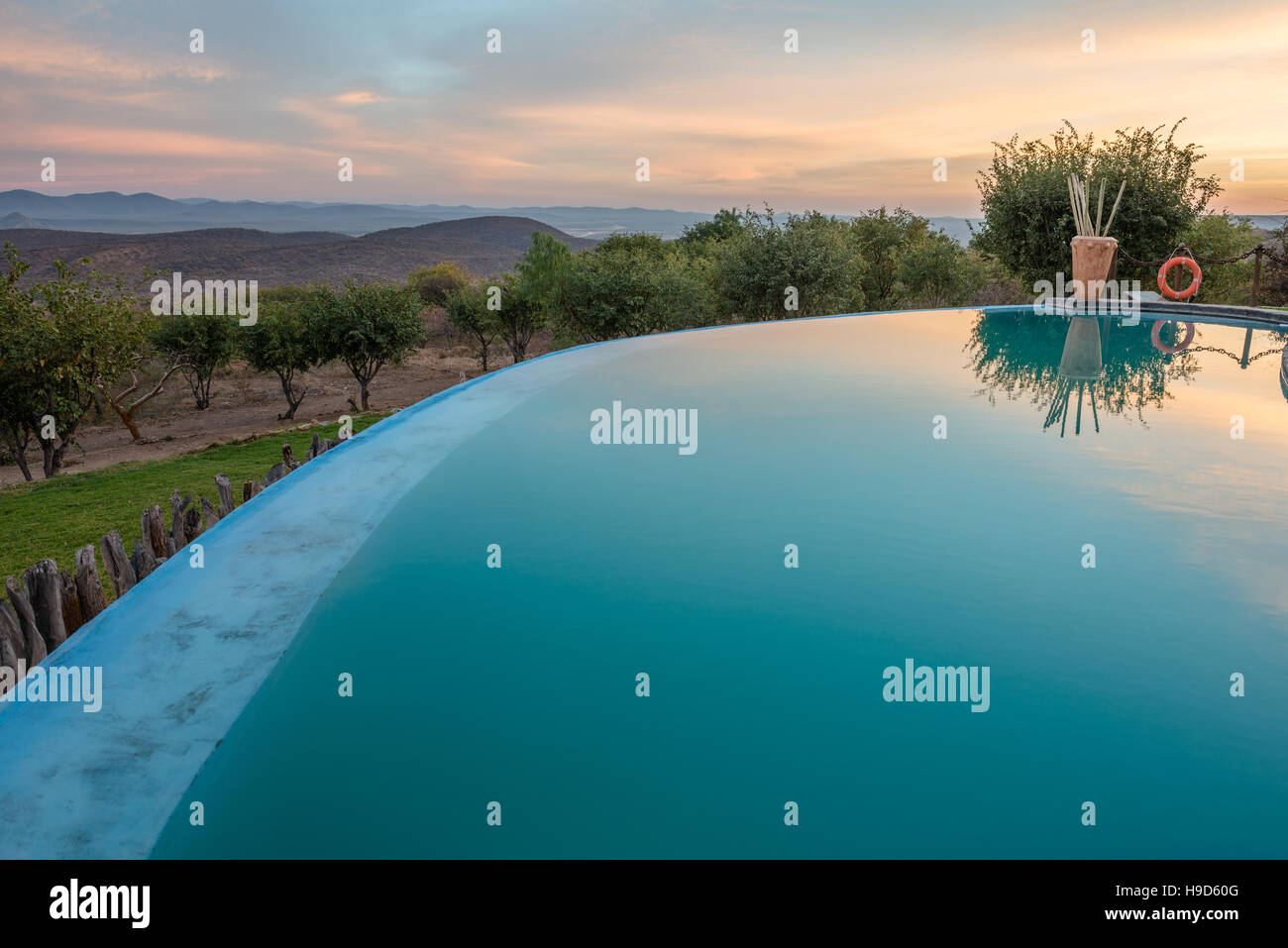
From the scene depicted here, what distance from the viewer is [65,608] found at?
4312 mm

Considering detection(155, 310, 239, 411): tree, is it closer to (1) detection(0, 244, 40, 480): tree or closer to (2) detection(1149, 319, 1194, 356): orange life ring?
(1) detection(0, 244, 40, 480): tree

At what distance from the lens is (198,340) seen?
1158 inches

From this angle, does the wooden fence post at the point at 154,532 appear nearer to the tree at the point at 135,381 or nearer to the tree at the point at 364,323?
the tree at the point at 135,381

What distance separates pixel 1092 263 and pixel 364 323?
22.4 m

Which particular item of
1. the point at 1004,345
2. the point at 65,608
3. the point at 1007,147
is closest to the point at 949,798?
the point at 65,608

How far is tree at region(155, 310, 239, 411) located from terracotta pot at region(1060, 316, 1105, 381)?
27423 mm

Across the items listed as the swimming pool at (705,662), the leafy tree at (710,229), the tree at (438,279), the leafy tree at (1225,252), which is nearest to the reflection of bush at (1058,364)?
the swimming pool at (705,662)

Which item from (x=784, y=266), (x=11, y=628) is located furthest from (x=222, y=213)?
(x=11, y=628)

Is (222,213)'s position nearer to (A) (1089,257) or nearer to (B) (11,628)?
(A) (1089,257)

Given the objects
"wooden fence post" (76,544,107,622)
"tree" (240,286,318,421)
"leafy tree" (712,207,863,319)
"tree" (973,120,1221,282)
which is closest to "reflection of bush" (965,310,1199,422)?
"tree" (973,120,1221,282)

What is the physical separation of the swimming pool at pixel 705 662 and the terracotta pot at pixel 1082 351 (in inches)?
148

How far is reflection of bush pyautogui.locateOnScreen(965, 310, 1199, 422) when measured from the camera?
884 centimetres

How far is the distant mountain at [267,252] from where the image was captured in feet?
253

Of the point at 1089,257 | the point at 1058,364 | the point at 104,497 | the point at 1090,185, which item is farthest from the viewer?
the point at 1090,185
